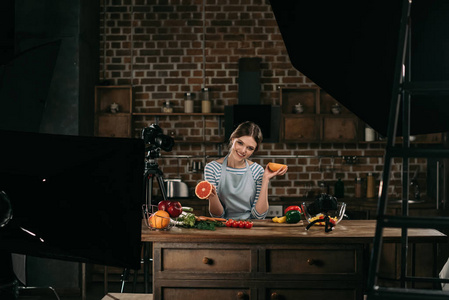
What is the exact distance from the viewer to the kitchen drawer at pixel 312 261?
7.64 feet

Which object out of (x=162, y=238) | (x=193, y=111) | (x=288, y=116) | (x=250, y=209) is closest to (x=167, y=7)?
(x=193, y=111)

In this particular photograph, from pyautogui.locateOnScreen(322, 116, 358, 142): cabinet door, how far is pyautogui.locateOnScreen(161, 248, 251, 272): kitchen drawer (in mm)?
2960

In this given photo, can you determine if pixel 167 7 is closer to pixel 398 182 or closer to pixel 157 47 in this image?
pixel 157 47

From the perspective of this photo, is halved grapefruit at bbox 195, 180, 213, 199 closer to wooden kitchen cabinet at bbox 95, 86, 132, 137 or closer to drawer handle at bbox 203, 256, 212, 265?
drawer handle at bbox 203, 256, 212, 265

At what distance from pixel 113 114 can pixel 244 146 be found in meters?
2.26

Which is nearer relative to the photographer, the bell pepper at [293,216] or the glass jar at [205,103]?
the bell pepper at [293,216]

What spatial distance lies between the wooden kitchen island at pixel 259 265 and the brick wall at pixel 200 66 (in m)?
2.96

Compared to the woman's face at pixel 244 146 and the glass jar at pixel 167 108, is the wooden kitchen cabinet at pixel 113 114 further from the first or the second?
the woman's face at pixel 244 146

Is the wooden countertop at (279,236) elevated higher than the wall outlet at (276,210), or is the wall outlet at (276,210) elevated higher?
the wooden countertop at (279,236)

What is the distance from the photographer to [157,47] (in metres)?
5.33

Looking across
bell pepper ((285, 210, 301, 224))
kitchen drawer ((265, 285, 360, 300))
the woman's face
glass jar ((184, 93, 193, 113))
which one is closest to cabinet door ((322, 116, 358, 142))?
glass jar ((184, 93, 193, 113))

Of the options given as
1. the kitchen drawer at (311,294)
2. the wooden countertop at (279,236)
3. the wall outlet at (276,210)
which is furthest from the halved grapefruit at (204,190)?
the wall outlet at (276,210)

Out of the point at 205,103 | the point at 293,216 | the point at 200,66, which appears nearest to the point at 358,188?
the point at 205,103

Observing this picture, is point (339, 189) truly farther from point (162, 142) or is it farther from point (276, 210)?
point (162, 142)
